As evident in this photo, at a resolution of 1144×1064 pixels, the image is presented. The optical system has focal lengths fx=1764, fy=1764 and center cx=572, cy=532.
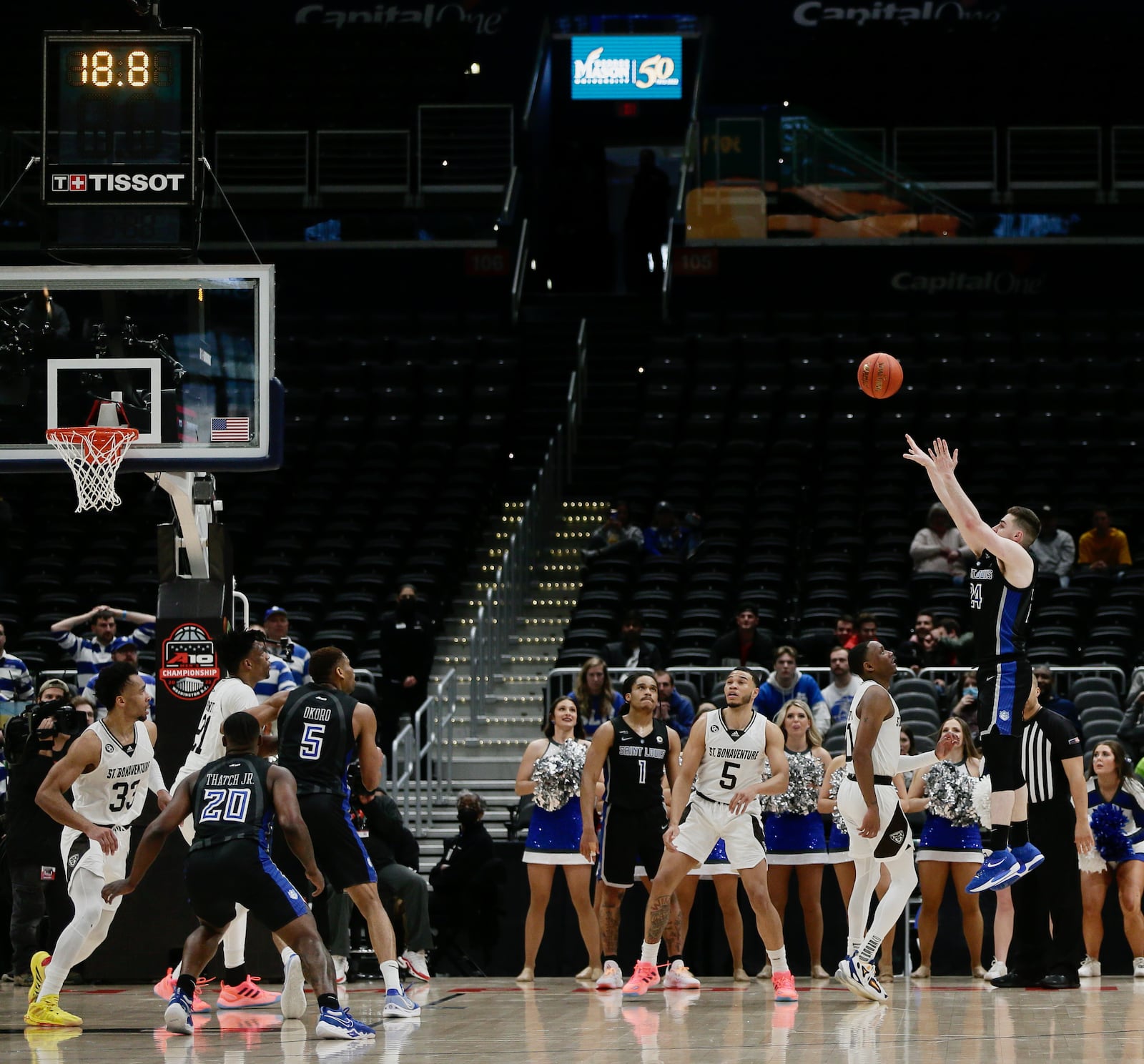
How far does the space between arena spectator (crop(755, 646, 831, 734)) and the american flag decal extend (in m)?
5.33

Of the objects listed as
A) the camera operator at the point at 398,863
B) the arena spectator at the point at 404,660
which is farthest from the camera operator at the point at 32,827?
the arena spectator at the point at 404,660

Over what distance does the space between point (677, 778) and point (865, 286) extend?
16105 mm

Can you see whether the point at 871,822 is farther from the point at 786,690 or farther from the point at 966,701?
the point at 786,690

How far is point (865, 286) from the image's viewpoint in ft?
86.6

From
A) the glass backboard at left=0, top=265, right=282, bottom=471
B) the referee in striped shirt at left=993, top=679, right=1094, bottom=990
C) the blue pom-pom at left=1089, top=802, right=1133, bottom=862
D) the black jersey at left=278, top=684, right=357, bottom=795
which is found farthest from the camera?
the blue pom-pom at left=1089, top=802, right=1133, bottom=862

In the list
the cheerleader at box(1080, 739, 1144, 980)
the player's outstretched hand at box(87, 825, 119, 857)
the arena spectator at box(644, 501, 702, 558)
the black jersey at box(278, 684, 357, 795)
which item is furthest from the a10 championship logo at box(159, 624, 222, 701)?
the arena spectator at box(644, 501, 702, 558)

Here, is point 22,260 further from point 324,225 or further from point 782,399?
point 782,399

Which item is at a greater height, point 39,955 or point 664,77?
point 664,77

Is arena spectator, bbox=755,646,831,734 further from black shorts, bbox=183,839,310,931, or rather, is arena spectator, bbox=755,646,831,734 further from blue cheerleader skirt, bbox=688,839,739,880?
black shorts, bbox=183,839,310,931

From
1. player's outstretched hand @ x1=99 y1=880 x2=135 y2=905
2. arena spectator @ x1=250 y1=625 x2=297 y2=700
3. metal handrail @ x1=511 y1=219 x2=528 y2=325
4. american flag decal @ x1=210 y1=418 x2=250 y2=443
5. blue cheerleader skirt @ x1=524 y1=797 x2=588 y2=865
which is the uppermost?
metal handrail @ x1=511 y1=219 x2=528 y2=325

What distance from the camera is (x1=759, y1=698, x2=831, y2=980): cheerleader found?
1326cm

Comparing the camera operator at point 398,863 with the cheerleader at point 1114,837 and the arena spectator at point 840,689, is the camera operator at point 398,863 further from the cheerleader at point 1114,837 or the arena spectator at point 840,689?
the cheerleader at point 1114,837

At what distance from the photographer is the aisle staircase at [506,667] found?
16500mm

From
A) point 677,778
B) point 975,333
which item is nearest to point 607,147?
point 975,333
